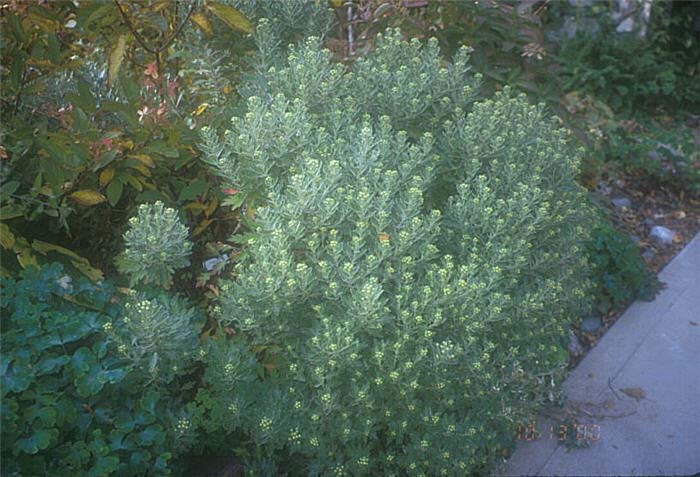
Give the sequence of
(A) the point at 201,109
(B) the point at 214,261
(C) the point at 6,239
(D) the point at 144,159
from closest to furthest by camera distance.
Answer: (C) the point at 6,239 → (D) the point at 144,159 → (B) the point at 214,261 → (A) the point at 201,109

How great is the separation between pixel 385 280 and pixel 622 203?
11.7 ft

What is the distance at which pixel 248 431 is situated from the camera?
2.67 meters

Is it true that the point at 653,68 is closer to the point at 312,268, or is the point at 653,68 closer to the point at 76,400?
the point at 312,268

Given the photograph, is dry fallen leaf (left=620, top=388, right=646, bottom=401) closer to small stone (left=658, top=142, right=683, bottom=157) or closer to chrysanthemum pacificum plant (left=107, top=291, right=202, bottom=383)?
chrysanthemum pacificum plant (left=107, top=291, right=202, bottom=383)

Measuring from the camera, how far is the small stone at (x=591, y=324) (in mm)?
4305

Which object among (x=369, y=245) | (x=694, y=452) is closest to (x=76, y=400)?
(x=369, y=245)

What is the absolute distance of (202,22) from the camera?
127 inches

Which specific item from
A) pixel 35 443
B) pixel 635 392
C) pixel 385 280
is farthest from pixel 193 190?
pixel 635 392

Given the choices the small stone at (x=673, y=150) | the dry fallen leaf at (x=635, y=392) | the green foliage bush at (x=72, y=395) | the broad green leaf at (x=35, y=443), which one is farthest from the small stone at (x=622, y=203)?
the broad green leaf at (x=35, y=443)

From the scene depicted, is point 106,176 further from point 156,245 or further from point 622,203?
point 622,203

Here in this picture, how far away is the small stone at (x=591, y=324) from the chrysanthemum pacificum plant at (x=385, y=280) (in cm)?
130

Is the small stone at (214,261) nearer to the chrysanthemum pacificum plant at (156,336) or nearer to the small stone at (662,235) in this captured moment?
the chrysanthemum pacificum plant at (156,336)

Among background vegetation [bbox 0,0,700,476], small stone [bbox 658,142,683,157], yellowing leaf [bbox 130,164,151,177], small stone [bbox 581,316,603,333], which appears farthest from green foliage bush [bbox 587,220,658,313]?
yellowing leaf [bbox 130,164,151,177]

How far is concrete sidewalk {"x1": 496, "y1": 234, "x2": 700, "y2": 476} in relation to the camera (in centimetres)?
332
